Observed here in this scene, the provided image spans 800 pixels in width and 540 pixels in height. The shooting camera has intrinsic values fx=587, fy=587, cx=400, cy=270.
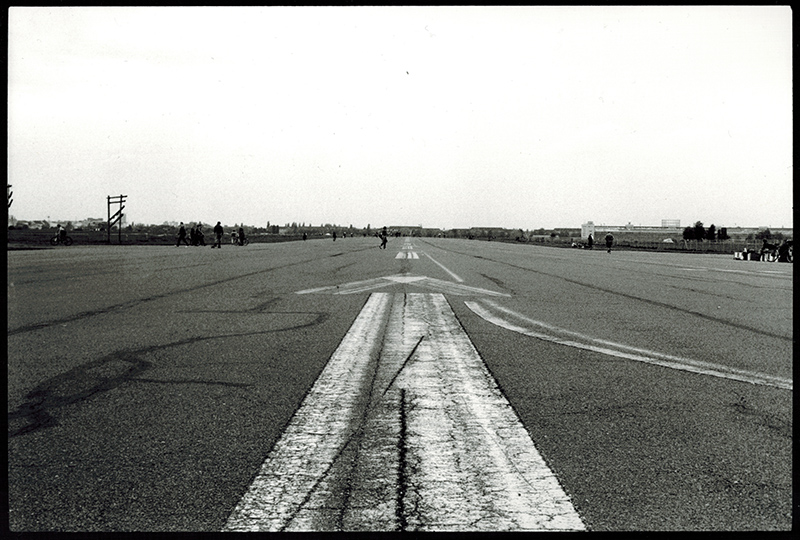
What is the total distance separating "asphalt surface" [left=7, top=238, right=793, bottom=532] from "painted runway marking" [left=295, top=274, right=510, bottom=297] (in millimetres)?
2505

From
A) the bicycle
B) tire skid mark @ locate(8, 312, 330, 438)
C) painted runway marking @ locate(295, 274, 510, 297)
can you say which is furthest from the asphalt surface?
the bicycle

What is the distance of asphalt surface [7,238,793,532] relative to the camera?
2.63 metres

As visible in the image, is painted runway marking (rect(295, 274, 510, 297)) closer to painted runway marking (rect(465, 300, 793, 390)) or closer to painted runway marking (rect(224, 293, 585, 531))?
painted runway marking (rect(465, 300, 793, 390))

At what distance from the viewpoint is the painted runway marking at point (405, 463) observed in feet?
8.04

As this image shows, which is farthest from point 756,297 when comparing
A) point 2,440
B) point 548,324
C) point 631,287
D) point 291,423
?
point 2,440

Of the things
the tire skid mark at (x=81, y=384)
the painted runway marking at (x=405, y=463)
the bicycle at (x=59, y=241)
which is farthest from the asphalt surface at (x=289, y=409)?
the bicycle at (x=59, y=241)

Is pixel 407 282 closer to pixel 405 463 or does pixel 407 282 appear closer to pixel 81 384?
pixel 81 384

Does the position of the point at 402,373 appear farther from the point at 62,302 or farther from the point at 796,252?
the point at 62,302

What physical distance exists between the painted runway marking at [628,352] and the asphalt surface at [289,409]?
0.15 meters

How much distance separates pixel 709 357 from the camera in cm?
606

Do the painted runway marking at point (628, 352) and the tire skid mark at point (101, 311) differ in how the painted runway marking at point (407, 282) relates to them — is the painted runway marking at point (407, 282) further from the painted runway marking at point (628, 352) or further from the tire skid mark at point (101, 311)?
the painted runway marking at point (628, 352)

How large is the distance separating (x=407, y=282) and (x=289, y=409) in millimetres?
10754

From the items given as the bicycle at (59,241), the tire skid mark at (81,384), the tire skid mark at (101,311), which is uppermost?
the bicycle at (59,241)

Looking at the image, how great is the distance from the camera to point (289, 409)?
4.09 metres
